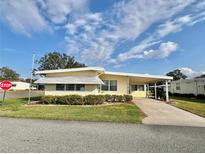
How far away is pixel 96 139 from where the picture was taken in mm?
5812

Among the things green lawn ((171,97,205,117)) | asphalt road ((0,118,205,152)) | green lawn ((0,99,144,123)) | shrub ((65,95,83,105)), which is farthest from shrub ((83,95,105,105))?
asphalt road ((0,118,205,152))

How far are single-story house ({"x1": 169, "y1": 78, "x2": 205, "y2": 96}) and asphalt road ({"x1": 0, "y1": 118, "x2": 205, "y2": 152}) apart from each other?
22.5m

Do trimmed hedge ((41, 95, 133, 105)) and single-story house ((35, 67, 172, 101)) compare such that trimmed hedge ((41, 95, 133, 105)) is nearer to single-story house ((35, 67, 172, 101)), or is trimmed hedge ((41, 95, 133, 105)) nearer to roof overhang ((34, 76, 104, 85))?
single-story house ((35, 67, 172, 101))

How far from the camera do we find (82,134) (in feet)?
21.0

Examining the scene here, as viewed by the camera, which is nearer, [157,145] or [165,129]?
[157,145]

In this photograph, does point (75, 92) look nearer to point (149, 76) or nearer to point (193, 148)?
point (149, 76)

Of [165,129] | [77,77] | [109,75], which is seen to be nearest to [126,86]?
[109,75]

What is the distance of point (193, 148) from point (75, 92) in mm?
13999

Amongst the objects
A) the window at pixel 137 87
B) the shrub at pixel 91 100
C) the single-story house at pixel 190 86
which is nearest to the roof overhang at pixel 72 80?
the shrub at pixel 91 100

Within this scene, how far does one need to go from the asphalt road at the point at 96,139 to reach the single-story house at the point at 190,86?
22487 mm

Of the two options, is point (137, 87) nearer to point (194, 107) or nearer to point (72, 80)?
point (194, 107)

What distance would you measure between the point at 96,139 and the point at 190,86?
29080mm

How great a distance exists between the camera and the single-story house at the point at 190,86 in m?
27.4

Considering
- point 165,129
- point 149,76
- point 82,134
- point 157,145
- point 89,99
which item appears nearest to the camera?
point 157,145
